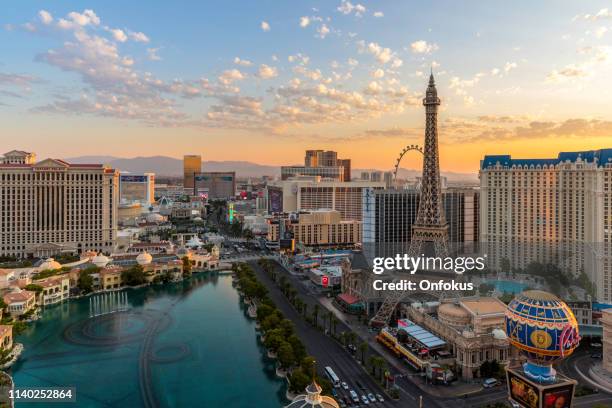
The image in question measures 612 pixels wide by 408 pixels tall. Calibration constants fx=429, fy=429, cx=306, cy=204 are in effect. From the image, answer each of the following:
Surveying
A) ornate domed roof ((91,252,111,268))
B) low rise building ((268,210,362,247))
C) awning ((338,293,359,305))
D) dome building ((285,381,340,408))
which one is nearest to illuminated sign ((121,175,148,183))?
low rise building ((268,210,362,247))

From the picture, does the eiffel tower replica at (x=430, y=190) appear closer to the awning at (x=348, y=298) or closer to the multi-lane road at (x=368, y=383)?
the awning at (x=348, y=298)

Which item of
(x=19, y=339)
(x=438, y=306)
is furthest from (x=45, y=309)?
(x=438, y=306)

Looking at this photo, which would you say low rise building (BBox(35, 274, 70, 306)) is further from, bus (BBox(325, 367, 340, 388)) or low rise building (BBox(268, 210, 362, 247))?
low rise building (BBox(268, 210, 362, 247))

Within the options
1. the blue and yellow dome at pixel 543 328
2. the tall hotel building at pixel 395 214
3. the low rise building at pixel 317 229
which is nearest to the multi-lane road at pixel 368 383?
the blue and yellow dome at pixel 543 328

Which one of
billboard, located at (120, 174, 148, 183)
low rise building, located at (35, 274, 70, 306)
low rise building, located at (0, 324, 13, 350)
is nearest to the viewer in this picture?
low rise building, located at (0, 324, 13, 350)

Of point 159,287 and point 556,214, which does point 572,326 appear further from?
point 159,287

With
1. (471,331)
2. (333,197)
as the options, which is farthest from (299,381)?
(333,197)
